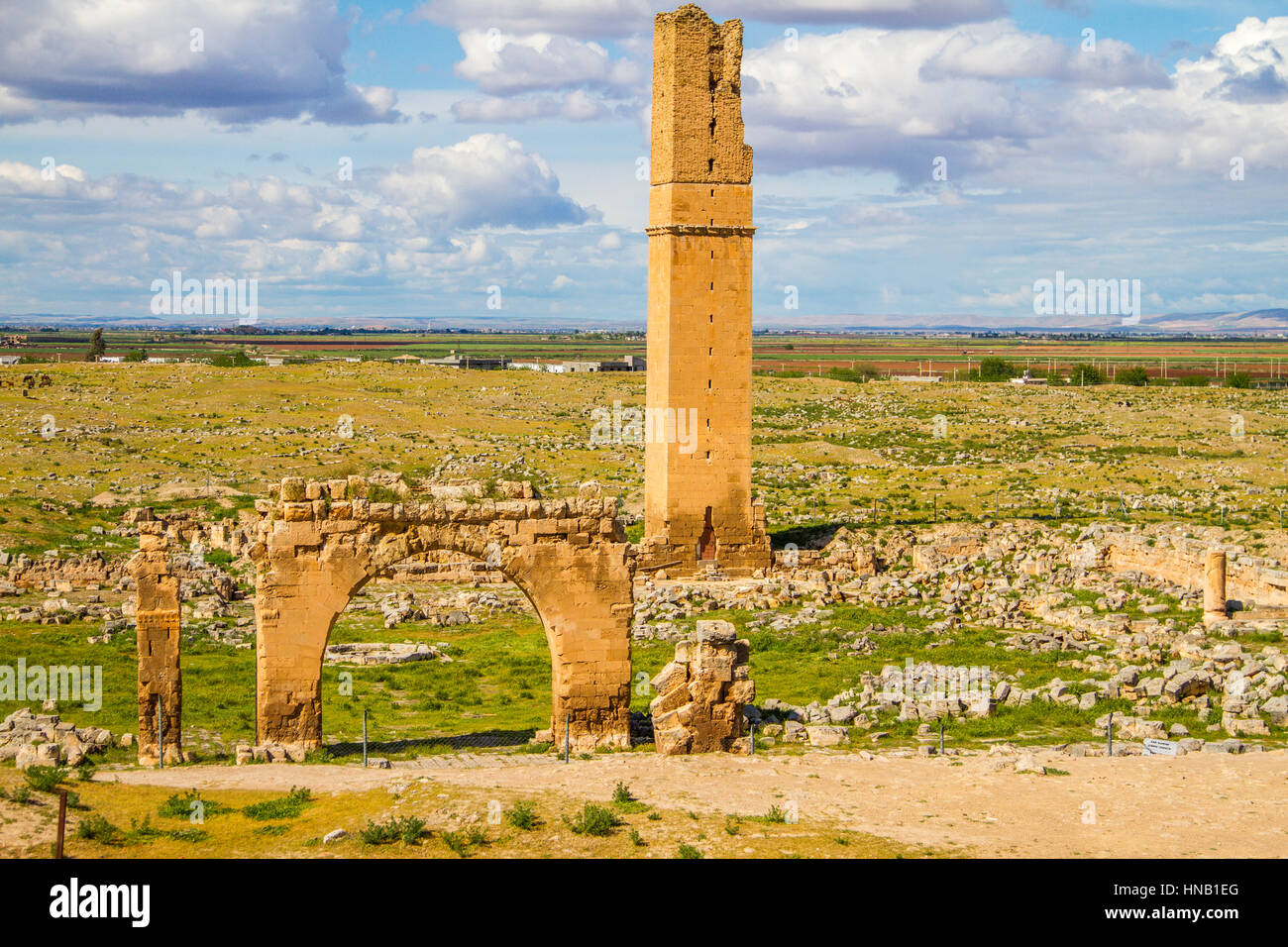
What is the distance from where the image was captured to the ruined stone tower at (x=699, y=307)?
31891 millimetres

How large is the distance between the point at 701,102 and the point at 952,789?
21.0m

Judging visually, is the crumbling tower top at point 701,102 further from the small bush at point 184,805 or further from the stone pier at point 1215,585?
the small bush at point 184,805

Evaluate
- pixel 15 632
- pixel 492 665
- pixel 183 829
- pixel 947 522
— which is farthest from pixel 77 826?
pixel 947 522

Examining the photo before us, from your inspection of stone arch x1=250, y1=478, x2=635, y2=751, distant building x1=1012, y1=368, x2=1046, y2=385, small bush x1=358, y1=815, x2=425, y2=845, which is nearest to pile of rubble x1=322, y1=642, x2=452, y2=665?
stone arch x1=250, y1=478, x2=635, y2=751

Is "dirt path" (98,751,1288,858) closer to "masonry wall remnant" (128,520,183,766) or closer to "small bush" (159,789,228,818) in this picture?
"small bush" (159,789,228,818)

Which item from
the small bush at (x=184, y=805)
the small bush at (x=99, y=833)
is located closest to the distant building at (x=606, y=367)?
the small bush at (x=184, y=805)

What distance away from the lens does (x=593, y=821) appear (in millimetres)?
13312

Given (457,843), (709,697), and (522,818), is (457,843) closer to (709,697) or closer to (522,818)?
(522,818)

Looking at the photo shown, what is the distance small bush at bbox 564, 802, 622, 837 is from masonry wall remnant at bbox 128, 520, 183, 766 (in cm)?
591

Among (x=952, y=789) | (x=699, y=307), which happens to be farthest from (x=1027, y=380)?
(x=952, y=789)

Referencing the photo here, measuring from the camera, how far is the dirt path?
13.5 meters

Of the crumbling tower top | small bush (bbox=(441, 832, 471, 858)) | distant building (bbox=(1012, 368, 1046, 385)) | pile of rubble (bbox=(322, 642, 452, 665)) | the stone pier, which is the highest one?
the crumbling tower top

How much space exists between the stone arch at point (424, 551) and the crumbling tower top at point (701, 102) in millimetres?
16532
